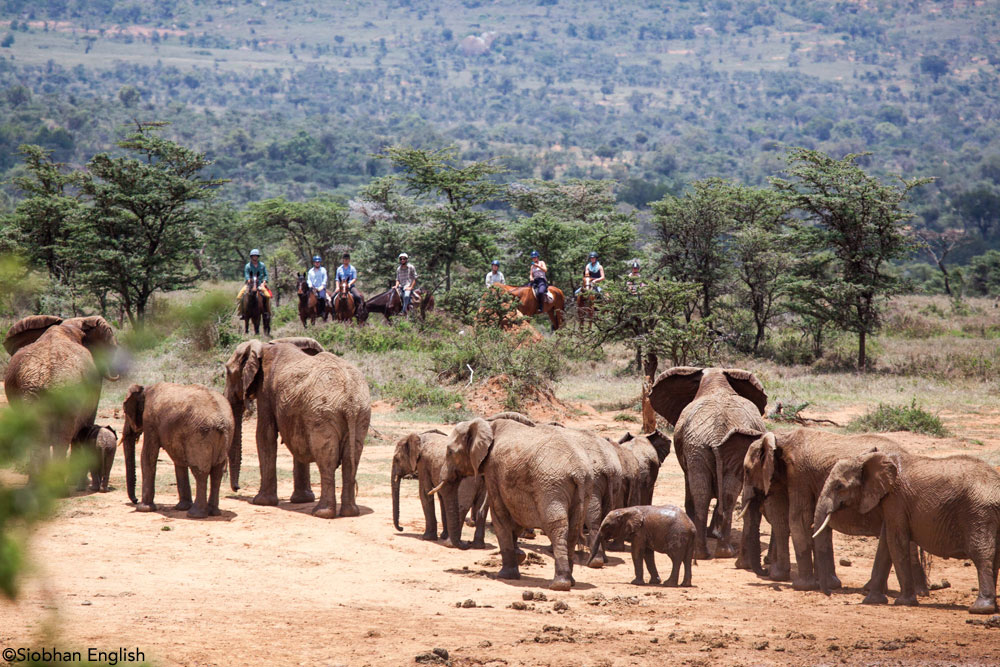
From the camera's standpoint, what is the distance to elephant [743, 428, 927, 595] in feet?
30.2

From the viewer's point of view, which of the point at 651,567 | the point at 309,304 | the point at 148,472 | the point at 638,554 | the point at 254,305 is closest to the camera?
the point at 638,554

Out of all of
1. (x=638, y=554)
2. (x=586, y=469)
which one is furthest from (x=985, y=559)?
(x=586, y=469)

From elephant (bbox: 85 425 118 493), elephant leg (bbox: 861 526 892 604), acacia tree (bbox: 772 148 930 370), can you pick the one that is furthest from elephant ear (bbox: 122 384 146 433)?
acacia tree (bbox: 772 148 930 370)

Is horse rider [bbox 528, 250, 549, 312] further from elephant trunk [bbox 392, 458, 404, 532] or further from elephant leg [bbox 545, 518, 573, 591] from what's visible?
elephant leg [bbox 545, 518, 573, 591]

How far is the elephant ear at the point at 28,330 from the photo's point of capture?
12680 mm

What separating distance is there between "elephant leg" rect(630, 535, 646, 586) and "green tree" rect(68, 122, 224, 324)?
21047mm

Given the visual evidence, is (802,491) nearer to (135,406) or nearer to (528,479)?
(528,479)

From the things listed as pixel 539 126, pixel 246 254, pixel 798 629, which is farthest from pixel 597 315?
pixel 539 126

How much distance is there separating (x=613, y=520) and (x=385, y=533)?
2659mm

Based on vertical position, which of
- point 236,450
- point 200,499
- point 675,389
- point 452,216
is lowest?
point 200,499

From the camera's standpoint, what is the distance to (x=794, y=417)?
18.1 meters

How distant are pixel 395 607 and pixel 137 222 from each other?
899 inches

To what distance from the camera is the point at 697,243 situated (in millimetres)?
29984

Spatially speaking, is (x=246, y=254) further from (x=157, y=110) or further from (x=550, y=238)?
(x=157, y=110)
